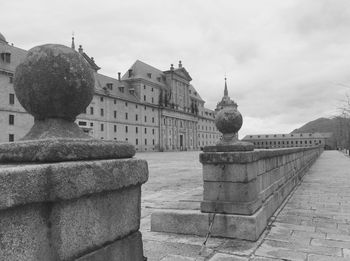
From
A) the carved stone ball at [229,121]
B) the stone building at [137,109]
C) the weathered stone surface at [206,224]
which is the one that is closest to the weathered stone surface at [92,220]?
the weathered stone surface at [206,224]

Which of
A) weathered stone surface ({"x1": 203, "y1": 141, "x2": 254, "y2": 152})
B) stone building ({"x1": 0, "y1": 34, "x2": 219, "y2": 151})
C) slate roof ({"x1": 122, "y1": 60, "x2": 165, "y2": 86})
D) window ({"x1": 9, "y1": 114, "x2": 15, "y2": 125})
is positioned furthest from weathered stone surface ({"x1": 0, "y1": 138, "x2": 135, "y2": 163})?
slate roof ({"x1": 122, "y1": 60, "x2": 165, "y2": 86})

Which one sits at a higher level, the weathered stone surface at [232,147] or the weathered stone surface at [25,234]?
the weathered stone surface at [232,147]

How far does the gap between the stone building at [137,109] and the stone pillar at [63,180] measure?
146 feet

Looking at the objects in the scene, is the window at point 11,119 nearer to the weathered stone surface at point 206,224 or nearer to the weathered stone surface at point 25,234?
the weathered stone surface at point 206,224

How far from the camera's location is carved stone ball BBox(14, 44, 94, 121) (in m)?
2.26

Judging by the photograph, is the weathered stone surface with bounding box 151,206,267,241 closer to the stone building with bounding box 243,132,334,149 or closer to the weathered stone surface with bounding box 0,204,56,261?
the weathered stone surface with bounding box 0,204,56,261

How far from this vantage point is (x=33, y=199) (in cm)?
173

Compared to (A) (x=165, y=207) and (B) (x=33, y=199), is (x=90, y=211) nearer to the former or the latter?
(B) (x=33, y=199)

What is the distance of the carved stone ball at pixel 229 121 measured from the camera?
634 centimetres

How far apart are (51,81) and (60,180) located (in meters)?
0.75

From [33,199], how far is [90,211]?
50 cm

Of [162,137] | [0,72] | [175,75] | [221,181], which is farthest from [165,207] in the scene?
[175,75]

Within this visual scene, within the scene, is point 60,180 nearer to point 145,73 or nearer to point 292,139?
point 145,73

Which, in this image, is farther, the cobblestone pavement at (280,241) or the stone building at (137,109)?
the stone building at (137,109)
